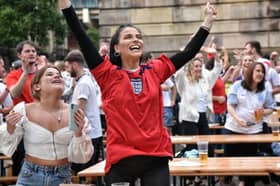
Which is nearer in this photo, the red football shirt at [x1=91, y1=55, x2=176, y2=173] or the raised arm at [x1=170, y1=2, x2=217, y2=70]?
the red football shirt at [x1=91, y1=55, x2=176, y2=173]

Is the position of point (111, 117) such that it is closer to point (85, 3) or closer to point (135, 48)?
point (135, 48)

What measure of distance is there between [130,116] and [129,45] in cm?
57

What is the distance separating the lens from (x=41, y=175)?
5426 mm

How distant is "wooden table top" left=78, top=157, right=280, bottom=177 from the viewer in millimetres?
5797

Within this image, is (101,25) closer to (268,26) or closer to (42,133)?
(268,26)

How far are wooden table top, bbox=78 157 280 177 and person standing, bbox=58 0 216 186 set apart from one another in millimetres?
1036

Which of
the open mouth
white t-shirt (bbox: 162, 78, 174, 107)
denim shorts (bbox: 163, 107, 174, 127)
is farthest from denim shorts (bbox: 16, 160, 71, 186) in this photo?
white t-shirt (bbox: 162, 78, 174, 107)

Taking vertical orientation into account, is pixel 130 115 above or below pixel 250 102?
above

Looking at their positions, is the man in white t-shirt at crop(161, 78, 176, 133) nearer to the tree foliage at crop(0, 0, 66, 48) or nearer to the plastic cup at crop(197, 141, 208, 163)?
the plastic cup at crop(197, 141, 208, 163)

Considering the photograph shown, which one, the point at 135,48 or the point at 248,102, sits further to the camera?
the point at 248,102

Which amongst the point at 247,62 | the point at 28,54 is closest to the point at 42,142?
the point at 28,54

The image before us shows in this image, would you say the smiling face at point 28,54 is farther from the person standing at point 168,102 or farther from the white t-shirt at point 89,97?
the person standing at point 168,102

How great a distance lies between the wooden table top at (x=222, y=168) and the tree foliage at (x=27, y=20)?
38.9 meters

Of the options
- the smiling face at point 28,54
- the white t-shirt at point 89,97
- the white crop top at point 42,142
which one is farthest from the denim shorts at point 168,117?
the white crop top at point 42,142
